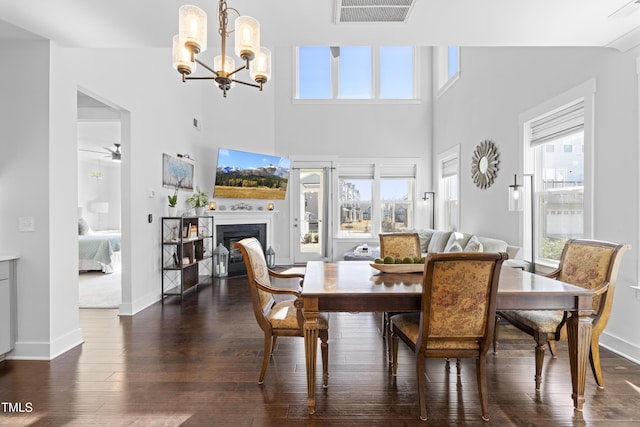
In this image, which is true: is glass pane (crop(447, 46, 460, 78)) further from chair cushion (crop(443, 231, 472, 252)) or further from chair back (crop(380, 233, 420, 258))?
chair back (crop(380, 233, 420, 258))

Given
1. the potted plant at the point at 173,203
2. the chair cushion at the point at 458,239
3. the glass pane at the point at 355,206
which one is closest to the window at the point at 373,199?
the glass pane at the point at 355,206

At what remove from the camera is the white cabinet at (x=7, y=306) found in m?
2.71

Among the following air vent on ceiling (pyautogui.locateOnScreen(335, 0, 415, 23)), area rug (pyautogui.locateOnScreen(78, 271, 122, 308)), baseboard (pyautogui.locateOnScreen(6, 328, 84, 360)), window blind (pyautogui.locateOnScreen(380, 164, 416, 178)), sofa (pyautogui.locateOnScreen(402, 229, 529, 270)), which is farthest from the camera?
window blind (pyautogui.locateOnScreen(380, 164, 416, 178))

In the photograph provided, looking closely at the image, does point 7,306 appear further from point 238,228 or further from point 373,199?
point 373,199

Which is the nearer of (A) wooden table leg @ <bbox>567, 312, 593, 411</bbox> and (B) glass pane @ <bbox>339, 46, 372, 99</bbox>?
(A) wooden table leg @ <bbox>567, 312, 593, 411</bbox>

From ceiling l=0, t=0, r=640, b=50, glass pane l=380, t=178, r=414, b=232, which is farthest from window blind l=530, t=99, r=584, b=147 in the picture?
glass pane l=380, t=178, r=414, b=232

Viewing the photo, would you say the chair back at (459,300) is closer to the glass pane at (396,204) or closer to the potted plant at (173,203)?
the potted plant at (173,203)

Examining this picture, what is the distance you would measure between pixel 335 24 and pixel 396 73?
539cm

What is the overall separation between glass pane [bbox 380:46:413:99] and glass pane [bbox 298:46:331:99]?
3.91 ft

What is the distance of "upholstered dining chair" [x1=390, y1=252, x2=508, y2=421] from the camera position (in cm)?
185

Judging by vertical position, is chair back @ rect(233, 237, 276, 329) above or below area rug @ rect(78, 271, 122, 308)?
above

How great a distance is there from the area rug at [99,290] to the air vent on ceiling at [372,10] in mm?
4205

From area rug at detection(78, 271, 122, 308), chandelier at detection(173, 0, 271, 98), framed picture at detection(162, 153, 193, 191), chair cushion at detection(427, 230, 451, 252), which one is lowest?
area rug at detection(78, 271, 122, 308)

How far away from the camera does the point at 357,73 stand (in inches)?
296
